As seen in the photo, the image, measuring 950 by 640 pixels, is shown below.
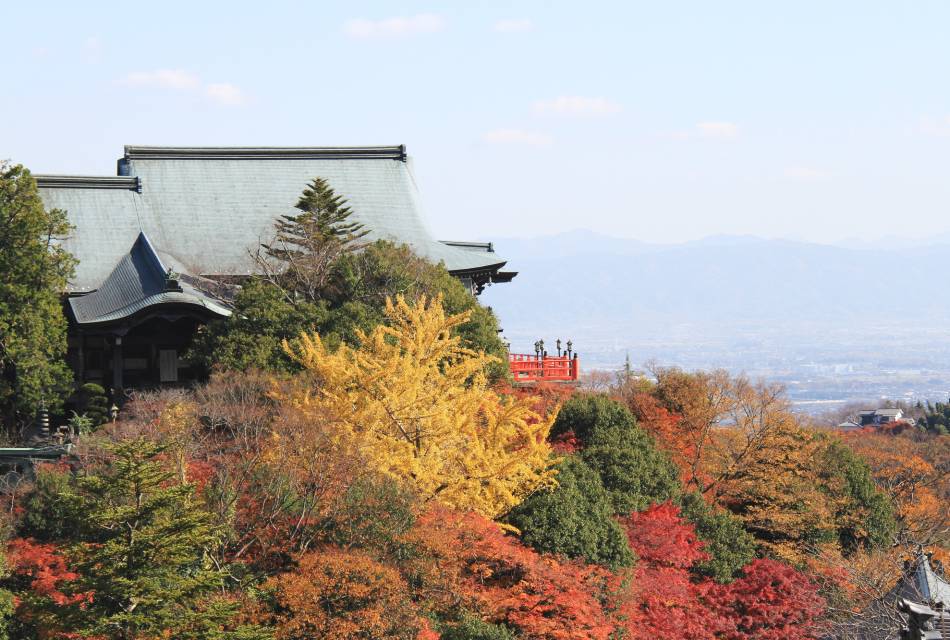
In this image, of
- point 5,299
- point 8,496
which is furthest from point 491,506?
point 5,299

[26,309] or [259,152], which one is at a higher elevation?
[259,152]

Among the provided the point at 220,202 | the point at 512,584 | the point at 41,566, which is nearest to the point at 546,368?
the point at 220,202

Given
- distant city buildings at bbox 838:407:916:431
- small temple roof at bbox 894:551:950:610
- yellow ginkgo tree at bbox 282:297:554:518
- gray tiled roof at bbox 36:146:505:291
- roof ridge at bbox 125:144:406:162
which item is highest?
roof ridge at bbox 125:144:406:162

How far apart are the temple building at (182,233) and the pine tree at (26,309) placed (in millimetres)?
1501

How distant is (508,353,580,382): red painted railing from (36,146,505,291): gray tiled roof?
3337mm

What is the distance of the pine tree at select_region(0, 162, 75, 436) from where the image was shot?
33.5 m

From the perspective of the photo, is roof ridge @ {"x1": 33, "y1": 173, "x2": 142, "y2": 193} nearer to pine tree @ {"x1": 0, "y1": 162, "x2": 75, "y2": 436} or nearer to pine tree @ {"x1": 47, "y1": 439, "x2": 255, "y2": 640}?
pine tree @ {"x1": 0, "y1": 162, "x2": 75, "y2": 436}

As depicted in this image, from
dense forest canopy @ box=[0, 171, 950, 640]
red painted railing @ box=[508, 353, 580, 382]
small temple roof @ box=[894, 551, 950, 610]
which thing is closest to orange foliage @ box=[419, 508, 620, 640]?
dense forest canopy @ box=[0, 171, 950, 640]

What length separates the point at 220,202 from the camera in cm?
4266

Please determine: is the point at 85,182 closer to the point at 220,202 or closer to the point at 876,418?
the point at 220,202

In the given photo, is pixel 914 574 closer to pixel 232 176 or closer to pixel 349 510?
pixel 349 510

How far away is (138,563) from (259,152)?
1012 inches

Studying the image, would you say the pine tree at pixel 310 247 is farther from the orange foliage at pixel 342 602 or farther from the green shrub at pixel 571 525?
the orange foliage at pixel 342 602

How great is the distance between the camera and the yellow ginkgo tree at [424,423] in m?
25.4
